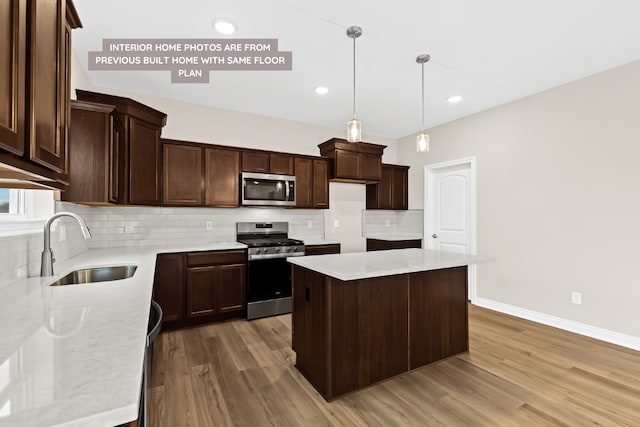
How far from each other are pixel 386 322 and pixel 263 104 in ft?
10.3

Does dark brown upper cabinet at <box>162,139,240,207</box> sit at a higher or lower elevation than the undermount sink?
higher

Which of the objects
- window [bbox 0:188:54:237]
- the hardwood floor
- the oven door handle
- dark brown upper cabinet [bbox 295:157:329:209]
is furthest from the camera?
dark brown upper cabinet [bbox 295:157:329:209]

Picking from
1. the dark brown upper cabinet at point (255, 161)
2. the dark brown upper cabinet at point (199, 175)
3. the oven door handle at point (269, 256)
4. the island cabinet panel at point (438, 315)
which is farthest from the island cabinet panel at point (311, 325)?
the dark brown upper cabinet at point (255, 161)

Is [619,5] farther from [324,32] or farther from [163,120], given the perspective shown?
[163,120]

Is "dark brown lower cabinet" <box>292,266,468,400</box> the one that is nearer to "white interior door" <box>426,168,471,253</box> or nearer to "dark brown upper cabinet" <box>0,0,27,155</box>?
"dark brown upper cabinet" <box>0,0,27,155</box>

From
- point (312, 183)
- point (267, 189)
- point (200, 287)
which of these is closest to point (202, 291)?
point (200, 287)

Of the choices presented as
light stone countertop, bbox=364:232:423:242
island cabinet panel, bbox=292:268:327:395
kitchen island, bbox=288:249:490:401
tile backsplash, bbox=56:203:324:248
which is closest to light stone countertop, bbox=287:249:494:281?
kitchen island, bbox=288:249:490:401

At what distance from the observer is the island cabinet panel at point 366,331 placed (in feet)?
6.76

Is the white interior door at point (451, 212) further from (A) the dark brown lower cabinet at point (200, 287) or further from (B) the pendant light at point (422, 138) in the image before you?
(A) the dark brown lower cabinet at point (200, 287)

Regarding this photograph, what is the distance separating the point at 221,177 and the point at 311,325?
7.66 ft

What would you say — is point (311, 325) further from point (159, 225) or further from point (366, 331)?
point (159, 225)

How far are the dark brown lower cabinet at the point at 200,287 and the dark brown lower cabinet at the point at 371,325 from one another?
1.30 metres

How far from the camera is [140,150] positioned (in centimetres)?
312

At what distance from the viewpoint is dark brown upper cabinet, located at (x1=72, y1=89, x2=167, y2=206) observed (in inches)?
116
